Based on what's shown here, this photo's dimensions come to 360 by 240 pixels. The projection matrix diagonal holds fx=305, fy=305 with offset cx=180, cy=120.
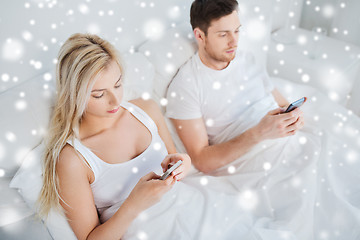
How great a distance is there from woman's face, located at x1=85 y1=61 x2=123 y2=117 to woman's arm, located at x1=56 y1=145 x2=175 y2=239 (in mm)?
159

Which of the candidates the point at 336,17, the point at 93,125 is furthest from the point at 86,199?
the point at 336,17

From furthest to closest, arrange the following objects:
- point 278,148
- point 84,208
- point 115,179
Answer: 1. point 278,148
2. point 115,179
3. point 84,208

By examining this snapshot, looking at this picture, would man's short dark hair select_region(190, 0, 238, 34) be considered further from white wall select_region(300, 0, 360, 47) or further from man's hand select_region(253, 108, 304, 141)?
white wall select_region(300, 0, 360, 47)

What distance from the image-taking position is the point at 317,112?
1.62 metres

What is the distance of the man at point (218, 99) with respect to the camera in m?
1.36

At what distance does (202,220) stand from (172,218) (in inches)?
4.3

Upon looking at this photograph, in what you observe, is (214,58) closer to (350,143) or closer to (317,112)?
(317,112)

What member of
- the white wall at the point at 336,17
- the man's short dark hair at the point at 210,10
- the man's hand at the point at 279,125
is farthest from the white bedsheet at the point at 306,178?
the white wall at the point at 336,17

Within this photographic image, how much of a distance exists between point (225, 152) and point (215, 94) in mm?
307

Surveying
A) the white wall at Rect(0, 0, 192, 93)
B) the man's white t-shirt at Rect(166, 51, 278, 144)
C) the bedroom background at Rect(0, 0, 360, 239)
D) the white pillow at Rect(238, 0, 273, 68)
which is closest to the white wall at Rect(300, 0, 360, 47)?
the bedroom background at Rect(0, 0, 360, 239)

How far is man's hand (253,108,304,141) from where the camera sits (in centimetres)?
126

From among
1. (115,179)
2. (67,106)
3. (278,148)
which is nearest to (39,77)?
(67,106)

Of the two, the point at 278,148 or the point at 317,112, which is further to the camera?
the point at 317,112

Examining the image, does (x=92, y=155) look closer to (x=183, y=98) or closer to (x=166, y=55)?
(x=183, y=98)
